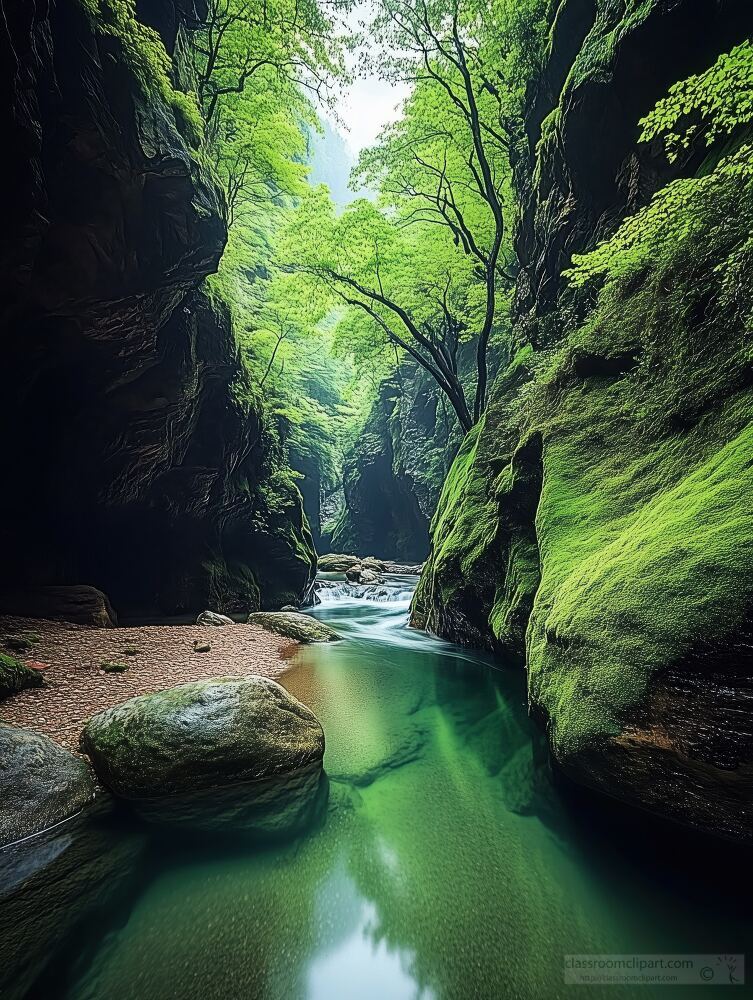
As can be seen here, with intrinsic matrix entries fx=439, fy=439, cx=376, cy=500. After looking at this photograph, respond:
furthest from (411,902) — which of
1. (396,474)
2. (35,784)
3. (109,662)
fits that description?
(396,474)

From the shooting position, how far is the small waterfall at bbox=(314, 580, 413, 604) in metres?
18.2

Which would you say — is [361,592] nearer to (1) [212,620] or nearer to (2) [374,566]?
(2) [374,566]

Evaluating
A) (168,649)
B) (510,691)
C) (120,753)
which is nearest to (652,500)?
(510,691)

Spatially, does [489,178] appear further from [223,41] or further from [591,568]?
[591,568]

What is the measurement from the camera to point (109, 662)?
243 inches

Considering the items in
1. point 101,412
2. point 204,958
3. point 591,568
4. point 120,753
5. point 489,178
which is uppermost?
point 489,178

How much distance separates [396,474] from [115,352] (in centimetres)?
2312

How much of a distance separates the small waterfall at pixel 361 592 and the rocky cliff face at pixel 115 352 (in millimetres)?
4123

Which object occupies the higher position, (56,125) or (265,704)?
(56,125)

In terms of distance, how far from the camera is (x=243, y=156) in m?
11.7

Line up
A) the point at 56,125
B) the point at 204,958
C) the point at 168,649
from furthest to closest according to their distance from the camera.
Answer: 1. the point at 168,649
2. the point at 56,125
3. the point at 204,958

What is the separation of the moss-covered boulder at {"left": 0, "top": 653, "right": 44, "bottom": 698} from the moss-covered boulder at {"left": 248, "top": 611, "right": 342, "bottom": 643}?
545 cm

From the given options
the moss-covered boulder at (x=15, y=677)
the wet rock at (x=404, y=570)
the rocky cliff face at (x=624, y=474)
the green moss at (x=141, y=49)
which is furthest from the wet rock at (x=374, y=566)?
the green moss at (x=141, y=49)

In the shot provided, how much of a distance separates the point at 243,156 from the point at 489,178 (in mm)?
6538
